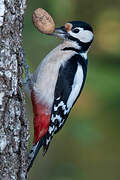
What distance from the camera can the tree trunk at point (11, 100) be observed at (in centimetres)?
316

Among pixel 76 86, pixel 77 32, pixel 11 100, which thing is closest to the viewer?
pixel 11 100

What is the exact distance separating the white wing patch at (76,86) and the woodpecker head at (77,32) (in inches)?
9.9

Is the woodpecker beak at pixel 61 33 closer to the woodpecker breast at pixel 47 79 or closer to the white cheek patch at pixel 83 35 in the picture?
the white cheek patch at pixel 83 35

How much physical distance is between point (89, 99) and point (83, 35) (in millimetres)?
1554

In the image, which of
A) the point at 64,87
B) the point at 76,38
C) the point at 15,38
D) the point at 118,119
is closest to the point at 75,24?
the point at 76,38

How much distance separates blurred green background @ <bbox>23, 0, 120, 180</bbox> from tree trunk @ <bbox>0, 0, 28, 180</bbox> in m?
2.45

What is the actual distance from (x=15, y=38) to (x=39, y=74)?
997 millimetres

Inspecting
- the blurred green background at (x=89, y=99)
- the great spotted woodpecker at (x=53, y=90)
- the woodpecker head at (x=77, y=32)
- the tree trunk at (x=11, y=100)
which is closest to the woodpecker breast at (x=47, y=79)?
the great spotted woodpecker at (x=53, y=90)

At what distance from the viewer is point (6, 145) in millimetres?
3164

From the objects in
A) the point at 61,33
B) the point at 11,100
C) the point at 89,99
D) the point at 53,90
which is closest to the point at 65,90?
the point at 53,90

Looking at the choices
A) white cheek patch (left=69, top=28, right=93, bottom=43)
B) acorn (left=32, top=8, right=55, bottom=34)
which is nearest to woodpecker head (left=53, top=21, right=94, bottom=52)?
white cheek patch (left=69, top=28, right=93, bottom=43)

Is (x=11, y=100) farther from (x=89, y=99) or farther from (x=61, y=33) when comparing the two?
(x=89, y=99)

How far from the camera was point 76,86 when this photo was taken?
14.7 ft

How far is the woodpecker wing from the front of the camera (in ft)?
14.2
